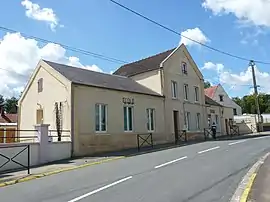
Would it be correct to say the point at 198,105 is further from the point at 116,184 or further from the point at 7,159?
the point at 116,184

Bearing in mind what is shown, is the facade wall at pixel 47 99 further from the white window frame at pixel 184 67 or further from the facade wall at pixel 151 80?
the white window frame at pixel 184 67

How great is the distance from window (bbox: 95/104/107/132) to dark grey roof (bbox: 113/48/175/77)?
928 centimetres

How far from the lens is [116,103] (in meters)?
22.4

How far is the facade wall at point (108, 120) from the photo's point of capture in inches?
763

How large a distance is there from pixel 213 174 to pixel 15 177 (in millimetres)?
7251

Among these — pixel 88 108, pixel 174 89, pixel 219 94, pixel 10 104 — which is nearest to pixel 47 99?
A: pixel 88 108

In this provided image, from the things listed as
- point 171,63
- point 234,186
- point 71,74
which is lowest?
point 234,186

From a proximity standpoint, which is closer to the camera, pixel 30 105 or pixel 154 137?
pixel 30 105

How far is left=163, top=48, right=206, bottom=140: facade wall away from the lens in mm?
28530

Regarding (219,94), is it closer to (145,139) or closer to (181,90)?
(181,90)

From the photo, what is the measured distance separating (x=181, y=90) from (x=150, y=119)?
6440mm

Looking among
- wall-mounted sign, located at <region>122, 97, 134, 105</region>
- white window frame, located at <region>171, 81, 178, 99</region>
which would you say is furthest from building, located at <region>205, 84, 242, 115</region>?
wall-mounted sign, located at <region>122, 97, 134, 105</region>

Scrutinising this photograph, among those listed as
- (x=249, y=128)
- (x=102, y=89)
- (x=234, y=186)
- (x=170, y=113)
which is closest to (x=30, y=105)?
(x=102, y=89)

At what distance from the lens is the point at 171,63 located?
30250mm
